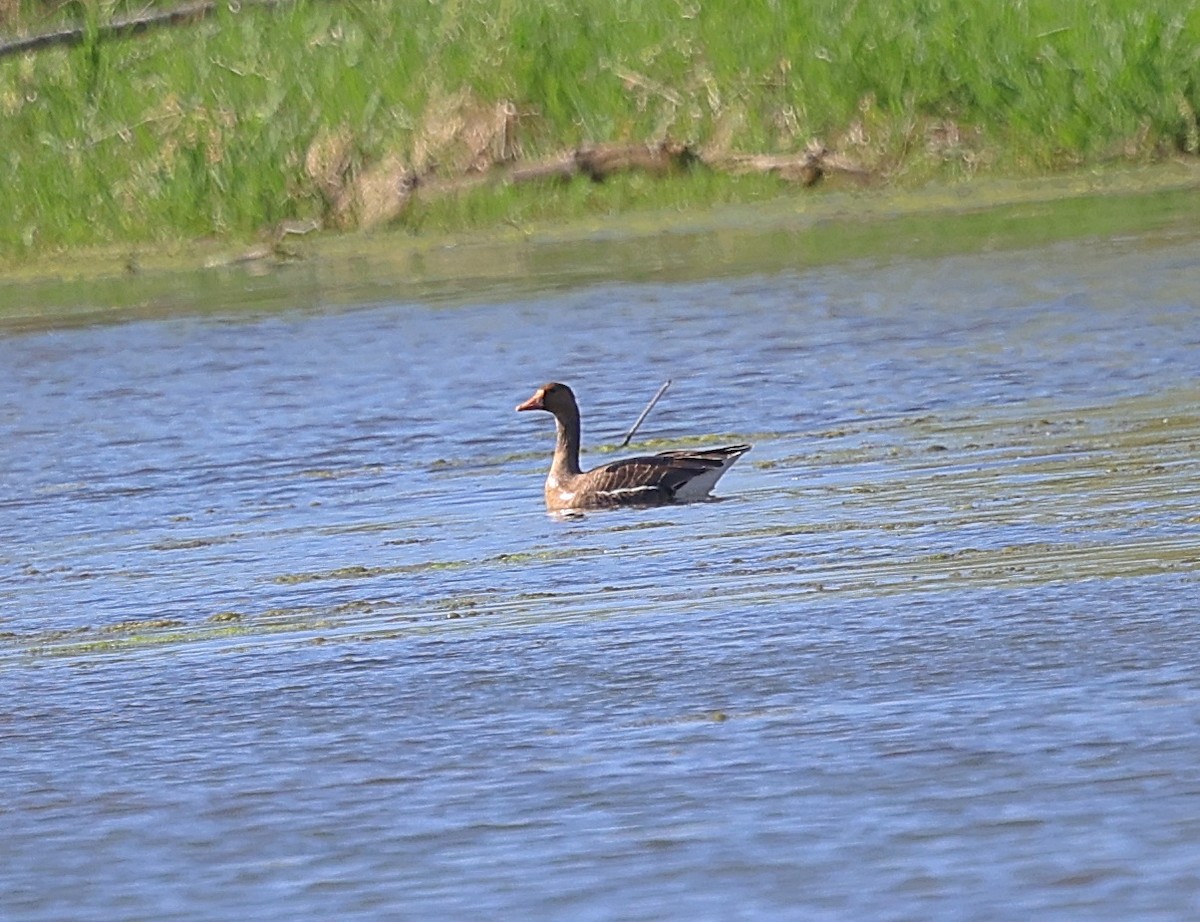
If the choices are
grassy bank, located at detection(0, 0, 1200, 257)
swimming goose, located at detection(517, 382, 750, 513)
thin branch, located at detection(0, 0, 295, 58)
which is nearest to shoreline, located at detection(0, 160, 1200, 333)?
grassy bank, located at detection(0, 0, 1200, 257)

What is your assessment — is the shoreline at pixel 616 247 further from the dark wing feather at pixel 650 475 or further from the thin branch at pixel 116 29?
the dark wing feather at pixel 650 475

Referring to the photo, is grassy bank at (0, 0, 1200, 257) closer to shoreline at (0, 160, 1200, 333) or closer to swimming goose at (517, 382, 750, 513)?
shoreline at (0, 160, 1200, 333)

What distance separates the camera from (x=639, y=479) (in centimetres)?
906

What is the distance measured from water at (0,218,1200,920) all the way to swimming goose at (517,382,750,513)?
0.10 meters

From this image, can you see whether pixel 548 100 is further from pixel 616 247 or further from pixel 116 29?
pixel 116 29

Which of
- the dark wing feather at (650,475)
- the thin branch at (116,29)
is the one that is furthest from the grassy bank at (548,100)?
the dark wing feather at (650,475)

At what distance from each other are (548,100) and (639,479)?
826cm

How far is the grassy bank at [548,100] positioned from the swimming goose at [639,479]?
288 inches

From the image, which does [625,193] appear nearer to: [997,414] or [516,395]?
[516,395]

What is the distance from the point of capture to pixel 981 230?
49.1ft

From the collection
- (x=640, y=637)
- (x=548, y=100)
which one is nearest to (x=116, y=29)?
(x=548, y=100)

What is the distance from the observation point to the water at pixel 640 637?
4699 mm

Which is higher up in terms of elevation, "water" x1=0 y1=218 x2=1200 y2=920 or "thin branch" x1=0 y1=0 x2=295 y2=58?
"thin branch" x1=0 y1=0 x2=295 y2=58

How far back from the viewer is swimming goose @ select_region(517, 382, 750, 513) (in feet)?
28.9
